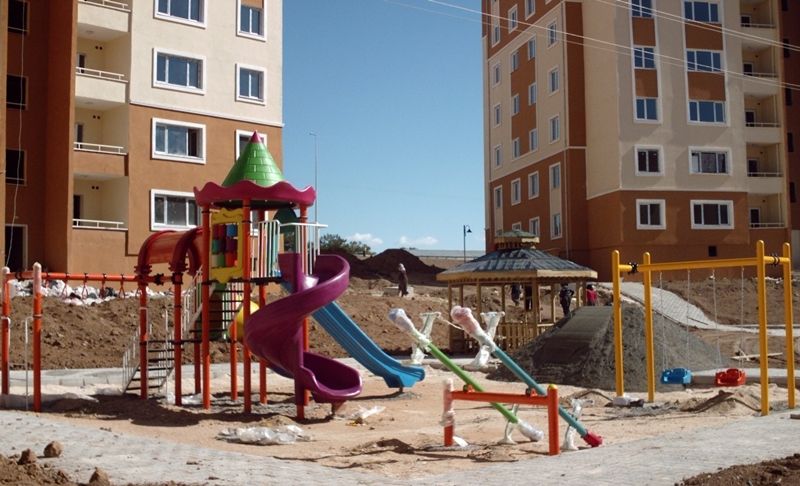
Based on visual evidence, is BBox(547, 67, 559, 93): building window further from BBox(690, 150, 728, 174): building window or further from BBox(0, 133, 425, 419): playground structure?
BBox(0, 133, 425, 419): playground structure

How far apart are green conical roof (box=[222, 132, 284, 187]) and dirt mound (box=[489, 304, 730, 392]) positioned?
28.6ft

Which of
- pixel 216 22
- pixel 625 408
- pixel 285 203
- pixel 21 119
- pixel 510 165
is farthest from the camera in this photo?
pixel 510 165

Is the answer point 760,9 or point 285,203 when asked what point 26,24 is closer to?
point 285,203

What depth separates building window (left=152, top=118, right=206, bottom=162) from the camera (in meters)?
37.8

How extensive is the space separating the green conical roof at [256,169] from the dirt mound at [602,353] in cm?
871

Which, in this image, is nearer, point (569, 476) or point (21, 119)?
point (569, 476)

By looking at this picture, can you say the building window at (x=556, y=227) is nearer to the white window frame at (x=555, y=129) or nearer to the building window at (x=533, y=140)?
the white window frame at (x=555, y=129)

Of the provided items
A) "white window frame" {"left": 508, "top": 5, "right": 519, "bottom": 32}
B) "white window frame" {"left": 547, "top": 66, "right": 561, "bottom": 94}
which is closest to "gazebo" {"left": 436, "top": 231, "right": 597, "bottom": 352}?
"white window frame" {"left": 547, "top": 66, "right": 561, "bottom": 94}

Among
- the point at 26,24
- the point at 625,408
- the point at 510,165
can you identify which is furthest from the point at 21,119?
the point at 510,165

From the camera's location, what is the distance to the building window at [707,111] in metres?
49.0

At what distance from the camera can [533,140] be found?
56188mm

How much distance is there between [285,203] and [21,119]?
23.3 m

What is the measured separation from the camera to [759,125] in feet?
170

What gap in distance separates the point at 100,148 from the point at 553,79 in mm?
27162
